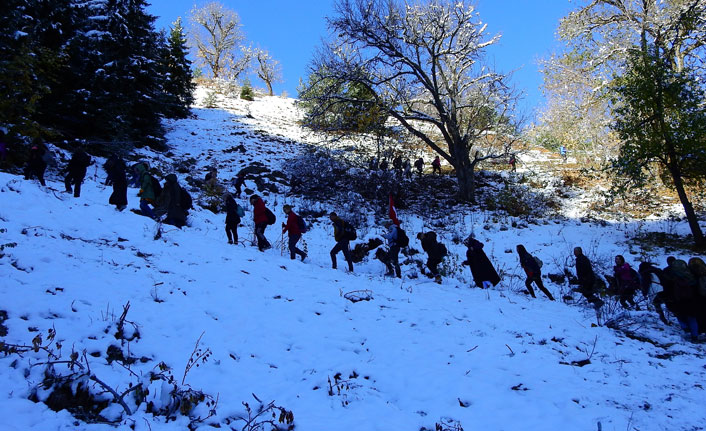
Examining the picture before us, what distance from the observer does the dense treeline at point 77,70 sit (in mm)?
12719

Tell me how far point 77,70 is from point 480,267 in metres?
18.5

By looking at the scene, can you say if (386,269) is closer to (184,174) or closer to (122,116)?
(184,174)

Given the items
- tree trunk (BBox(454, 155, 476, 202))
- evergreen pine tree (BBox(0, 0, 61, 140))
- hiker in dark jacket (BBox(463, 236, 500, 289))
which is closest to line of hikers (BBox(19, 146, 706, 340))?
hiker in dark jacket (BBox(463, 236, 500, 289))

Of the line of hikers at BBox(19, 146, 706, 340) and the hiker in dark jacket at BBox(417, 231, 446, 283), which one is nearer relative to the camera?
the line of hikers at BBox(19, 146, 706, 340)

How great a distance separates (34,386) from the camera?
322 cm

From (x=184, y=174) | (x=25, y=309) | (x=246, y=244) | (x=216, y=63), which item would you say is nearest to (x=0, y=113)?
(x=184, y=174)

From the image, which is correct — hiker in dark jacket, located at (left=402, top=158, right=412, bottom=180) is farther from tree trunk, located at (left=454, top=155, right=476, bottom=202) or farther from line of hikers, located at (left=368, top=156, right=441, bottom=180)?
tree trunk, located at (left=454, top=155, right=476, bottom=202)

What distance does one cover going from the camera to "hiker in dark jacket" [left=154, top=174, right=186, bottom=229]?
10250mm

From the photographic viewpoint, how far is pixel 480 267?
9.45 m

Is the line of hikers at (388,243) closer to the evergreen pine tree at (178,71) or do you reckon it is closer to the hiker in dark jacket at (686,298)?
the hiker in dark jacket at (686,298)

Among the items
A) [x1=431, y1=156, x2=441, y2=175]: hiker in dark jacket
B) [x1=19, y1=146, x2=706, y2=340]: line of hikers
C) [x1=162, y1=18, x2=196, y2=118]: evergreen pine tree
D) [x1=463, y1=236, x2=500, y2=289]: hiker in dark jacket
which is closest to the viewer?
[x1=19, y1=146, x2=706, y2=340]: line of hikers

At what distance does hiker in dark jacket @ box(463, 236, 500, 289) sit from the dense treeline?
1545 centimetres

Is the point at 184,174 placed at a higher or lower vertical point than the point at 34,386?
higher

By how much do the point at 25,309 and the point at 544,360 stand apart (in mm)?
6754
